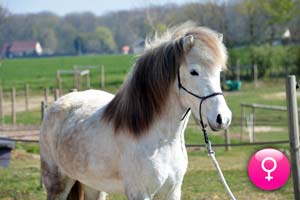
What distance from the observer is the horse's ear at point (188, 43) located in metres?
4.98

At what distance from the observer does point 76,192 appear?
21.5 feet

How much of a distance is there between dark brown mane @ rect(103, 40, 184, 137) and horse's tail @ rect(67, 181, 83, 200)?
1.38 m

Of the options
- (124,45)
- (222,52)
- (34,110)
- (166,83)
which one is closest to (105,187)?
(166,83)

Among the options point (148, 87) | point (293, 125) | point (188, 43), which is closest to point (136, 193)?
point (148, 87)

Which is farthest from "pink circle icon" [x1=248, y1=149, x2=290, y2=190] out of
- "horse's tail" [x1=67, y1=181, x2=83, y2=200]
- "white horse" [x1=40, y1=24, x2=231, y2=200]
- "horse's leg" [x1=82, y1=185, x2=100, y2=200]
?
"horse's tail" [x1=67, y1=181, x2=83, y2=200]

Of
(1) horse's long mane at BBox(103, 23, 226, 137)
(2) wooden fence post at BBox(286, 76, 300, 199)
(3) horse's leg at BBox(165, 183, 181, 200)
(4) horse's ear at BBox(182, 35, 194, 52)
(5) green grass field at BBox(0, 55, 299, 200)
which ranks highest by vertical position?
(4) horse's ear at BBox(182, 35, 194, 52)

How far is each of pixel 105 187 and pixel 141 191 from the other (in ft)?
2.05

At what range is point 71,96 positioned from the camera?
672 centimetres

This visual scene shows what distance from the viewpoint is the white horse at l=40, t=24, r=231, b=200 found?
4.93 m

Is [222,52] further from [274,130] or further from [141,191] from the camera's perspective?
[274,130]

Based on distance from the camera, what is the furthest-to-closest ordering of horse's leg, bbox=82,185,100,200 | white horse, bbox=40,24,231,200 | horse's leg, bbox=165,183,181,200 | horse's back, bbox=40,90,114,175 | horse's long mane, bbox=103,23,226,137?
horse's leg, bbox=82,185,100,200, horse's back, bbox=40,90,114,175, horse's leg, bbox=165,183,181,200, horse's long mane, bbox=103,23,226,137, white horse, bbox=40,24,231,200

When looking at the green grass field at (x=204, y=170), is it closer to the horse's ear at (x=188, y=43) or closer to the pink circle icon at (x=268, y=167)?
the horse's ear at (x=188, y=43)

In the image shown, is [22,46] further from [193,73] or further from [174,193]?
[193,73]

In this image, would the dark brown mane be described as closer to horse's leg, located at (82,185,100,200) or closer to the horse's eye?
the horse's eye
